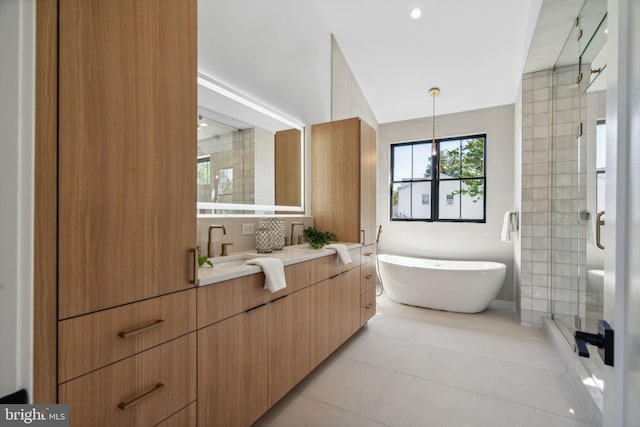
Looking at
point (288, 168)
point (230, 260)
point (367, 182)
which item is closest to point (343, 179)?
point (367, 182)

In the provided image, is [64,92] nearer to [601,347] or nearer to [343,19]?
[601,347]

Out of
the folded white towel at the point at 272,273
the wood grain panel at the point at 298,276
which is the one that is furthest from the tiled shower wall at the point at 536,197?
the folded white towel at the point at 272,273

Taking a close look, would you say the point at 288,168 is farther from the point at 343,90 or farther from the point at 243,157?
the point at 343,90

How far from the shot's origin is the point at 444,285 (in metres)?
3.59

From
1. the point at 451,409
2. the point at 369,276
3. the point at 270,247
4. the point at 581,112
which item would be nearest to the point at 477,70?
the point at 581,112

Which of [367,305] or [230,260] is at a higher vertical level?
[230,260]

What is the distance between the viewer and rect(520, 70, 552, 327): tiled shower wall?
3072mm

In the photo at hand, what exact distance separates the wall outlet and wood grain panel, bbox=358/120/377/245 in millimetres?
1147

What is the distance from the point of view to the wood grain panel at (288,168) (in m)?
2.75

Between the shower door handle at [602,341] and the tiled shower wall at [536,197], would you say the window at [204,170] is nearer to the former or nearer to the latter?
the shower door handle at [602,341]

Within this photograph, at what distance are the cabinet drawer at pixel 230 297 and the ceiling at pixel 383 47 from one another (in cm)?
145

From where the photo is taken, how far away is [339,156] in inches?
120

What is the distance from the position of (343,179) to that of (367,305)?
1.37 m

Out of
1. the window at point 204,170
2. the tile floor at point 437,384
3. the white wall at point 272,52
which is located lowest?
the tile floor at point 437,384
